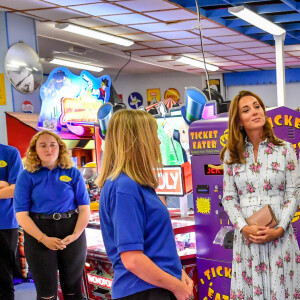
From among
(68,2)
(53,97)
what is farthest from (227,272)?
(68,2)

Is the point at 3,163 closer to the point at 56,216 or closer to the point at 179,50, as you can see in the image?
the point at 56,216

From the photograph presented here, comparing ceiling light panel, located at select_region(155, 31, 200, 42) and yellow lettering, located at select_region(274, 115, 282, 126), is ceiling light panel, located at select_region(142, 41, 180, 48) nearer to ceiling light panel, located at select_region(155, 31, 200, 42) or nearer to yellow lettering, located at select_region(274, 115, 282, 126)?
ceiling light panel, located at select_region(155, 31, 200, 42)

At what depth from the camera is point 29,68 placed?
22.5 ft

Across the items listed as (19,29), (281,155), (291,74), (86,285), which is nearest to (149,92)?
(291,74)

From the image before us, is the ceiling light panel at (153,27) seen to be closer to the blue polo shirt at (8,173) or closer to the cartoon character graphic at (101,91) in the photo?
the cartoon character graphic at (101,91)

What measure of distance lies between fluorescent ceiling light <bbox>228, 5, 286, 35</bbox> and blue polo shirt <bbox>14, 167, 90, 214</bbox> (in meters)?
3.68

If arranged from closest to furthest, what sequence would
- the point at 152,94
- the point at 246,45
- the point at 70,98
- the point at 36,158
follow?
the point at 36,158, the point at 70,98, the point at 246,45, the point at 152,94

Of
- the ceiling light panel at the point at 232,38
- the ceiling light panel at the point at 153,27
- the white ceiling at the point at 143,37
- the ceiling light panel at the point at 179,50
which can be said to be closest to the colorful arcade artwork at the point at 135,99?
the white ceiling at the point at 143,37

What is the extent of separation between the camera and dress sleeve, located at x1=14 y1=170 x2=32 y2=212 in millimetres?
3779

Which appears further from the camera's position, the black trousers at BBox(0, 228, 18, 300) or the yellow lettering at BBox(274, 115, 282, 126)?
the black trousers at BBox(0, 228, 18, 300)

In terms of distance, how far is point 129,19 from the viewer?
7941mm

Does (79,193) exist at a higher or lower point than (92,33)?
lower

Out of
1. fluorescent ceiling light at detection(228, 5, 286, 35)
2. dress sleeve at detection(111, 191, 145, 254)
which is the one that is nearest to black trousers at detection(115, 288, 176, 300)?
dress sleeve at detection(111, 191, 145, 254)

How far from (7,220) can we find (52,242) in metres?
0.68
